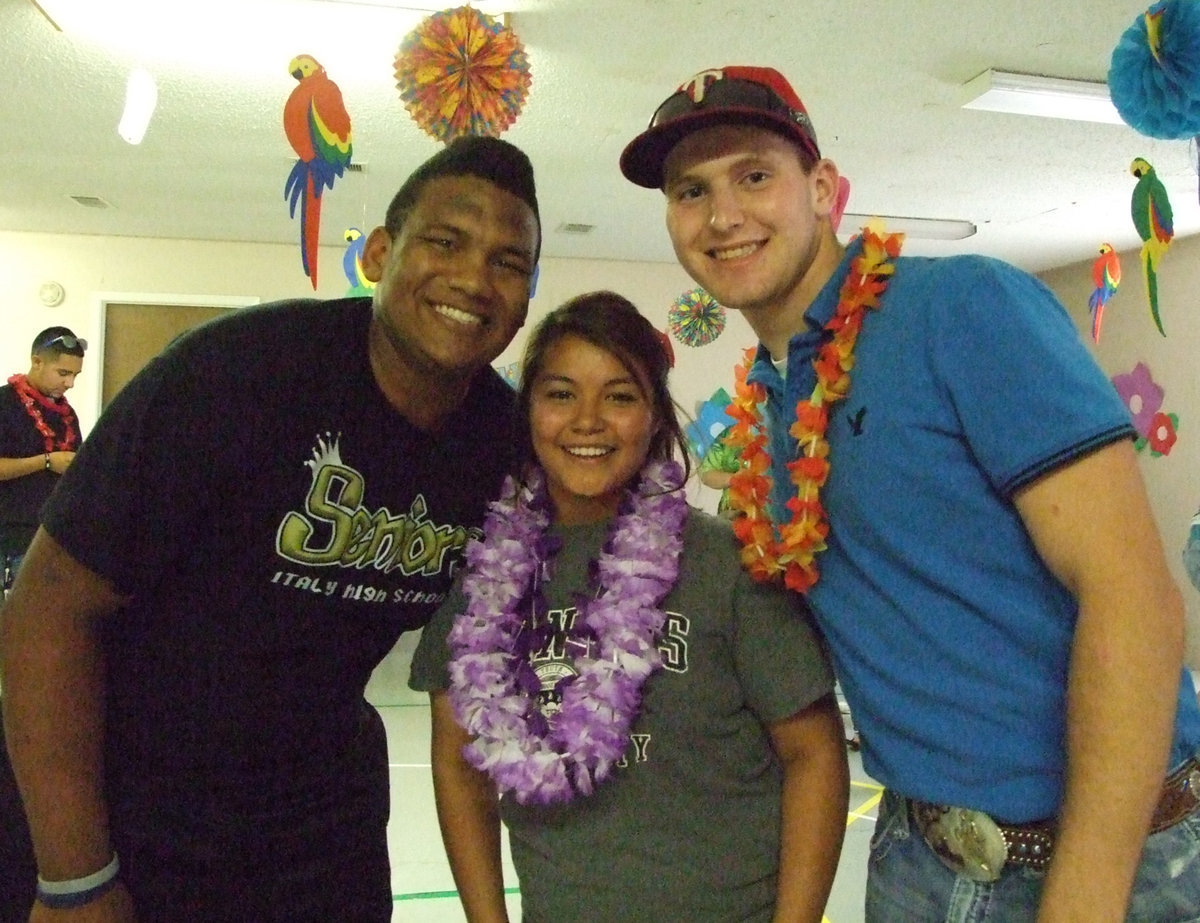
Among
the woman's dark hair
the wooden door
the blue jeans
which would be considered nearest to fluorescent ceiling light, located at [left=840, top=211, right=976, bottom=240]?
the wooden door

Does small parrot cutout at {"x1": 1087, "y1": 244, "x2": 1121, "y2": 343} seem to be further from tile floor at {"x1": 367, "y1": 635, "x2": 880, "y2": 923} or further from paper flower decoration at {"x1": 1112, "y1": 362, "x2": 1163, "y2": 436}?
tile floor at {"x1": 367, "y1": 635, "x2": 880, "y2": 923}

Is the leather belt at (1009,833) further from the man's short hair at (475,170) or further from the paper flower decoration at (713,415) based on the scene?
the paper flower decoration at (713,415)

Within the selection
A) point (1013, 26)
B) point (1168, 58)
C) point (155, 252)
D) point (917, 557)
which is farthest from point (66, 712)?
point (155, 252)

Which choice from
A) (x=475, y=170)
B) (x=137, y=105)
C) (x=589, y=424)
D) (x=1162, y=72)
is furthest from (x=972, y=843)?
(x=137, y=105)

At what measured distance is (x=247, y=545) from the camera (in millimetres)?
1271

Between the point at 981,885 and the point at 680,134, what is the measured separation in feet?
3.37

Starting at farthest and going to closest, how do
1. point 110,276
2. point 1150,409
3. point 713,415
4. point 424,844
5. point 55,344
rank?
point 713,415
point 110,276
point 1150,409
point 55,344
point 424,844

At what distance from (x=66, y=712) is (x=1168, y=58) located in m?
2.45

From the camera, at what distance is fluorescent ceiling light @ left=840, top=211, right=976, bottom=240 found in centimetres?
577

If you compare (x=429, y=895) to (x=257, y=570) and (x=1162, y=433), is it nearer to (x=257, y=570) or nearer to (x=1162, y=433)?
(x=257, y=570)

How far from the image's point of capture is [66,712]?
1194mm

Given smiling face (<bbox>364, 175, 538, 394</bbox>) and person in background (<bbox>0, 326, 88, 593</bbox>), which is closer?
smiling face (<bbox>364, 175, 538, 394</bbox>)

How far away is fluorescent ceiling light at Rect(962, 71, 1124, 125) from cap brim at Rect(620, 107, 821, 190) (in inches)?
114

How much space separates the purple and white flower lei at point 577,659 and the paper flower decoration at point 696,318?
468 centimetres
